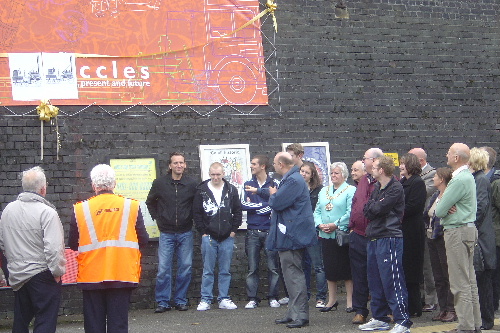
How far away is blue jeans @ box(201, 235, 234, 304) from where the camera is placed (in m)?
12.2

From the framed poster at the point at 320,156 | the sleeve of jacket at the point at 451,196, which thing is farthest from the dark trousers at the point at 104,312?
the framed poster at the point at 320,156

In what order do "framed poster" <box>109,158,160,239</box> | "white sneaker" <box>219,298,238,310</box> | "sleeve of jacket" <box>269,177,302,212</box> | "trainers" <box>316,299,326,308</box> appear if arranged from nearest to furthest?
1. "sleeve of jacket" <box>269,177,302,212</box>
2. "trainers" <box>316,299,326,308</box>
3. "white sneaker" <box>219,298,238,310</box>
4. "framed poster" <box>109,158,160,239</box>

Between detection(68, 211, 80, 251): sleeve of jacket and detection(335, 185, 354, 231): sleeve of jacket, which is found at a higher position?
detection(68, 211, 80, 251): sleeve of jacket

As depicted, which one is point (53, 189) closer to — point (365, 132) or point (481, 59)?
point (365, 132)

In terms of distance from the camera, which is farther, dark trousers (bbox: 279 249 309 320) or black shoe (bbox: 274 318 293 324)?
black shoe (bbox: 274 318 293 324)

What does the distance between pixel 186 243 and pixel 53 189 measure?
1991mm

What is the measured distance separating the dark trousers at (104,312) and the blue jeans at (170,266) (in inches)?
Answer: 163

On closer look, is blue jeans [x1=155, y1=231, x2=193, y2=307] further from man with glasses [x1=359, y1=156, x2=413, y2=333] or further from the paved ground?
man with glasses [x1=359, y1=156, x2=413, y2=333]

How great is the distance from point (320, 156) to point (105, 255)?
6514 mm

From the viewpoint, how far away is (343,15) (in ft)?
47.2

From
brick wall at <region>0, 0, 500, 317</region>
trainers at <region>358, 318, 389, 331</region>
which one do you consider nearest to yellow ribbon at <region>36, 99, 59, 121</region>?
brick wall at <region>0, 0, 500, 317</region>

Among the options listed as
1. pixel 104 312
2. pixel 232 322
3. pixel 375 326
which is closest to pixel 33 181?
pixel 104 312

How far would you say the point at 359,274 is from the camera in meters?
10.6

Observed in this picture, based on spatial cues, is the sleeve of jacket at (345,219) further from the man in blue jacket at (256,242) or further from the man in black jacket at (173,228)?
the man in black jacket at (173,228)
